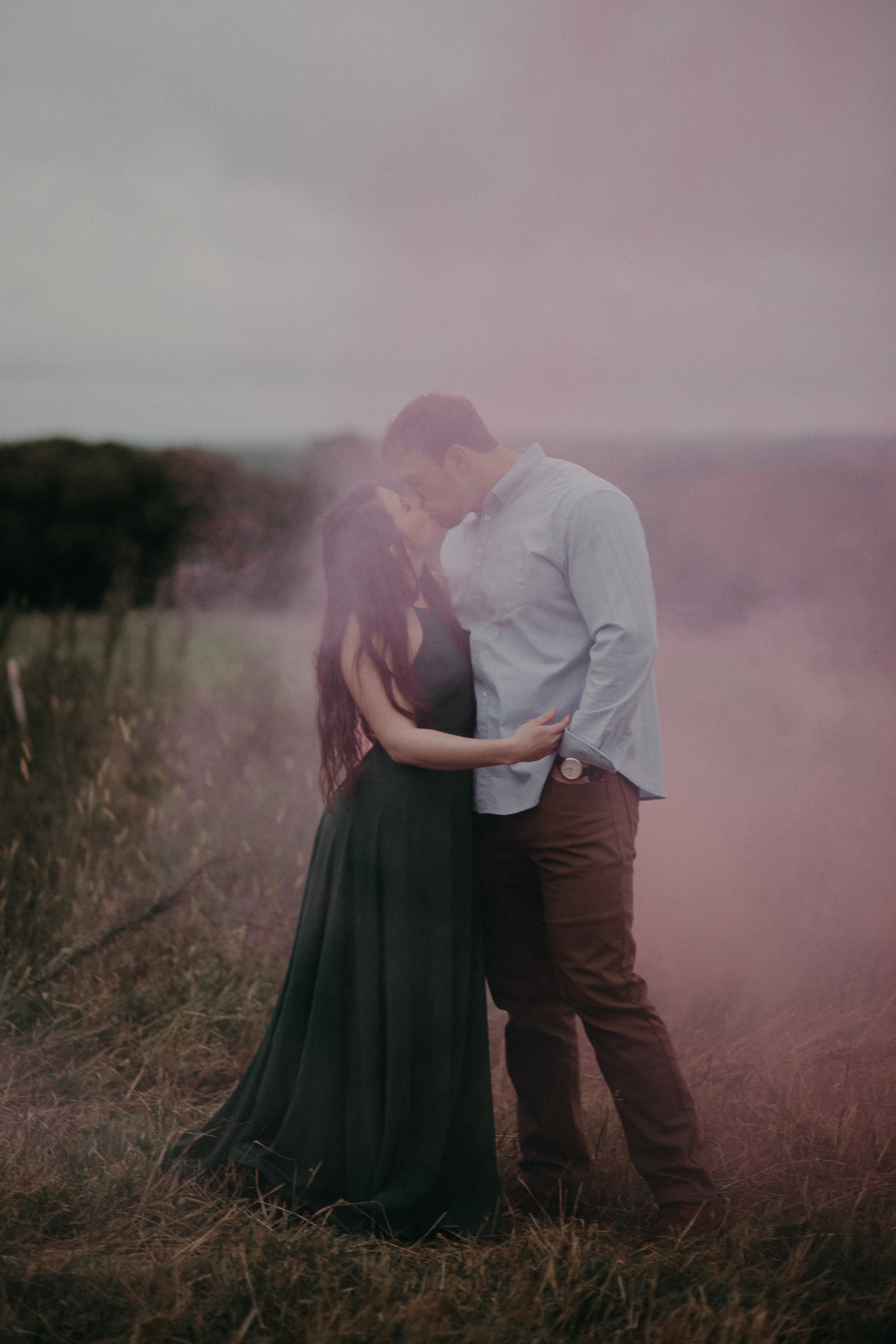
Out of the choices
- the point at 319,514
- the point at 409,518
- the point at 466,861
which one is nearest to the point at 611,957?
the point at 466,861

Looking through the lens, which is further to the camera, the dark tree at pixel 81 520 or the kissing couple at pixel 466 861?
the dark tree at pixel 81 520

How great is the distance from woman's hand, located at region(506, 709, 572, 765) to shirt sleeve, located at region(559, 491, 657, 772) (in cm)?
4

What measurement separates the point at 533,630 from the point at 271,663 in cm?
336

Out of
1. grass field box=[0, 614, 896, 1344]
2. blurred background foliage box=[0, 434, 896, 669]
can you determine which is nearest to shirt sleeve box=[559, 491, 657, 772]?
grass field box=[0, 614, 896, 1344]

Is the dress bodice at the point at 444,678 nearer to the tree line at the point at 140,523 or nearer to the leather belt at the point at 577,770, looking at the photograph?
the leather belt at the point at 577,770

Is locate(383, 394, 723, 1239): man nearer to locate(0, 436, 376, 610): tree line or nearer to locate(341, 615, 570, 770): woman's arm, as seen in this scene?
locate(341, 615, 570, 770): woman's arm

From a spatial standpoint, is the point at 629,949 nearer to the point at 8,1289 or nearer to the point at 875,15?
the point at 8,1289

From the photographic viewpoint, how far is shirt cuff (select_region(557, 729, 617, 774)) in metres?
1.97

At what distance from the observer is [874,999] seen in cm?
291

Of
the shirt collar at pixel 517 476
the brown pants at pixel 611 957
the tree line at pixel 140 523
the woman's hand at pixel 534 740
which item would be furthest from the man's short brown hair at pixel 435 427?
the tree line at pixel 140 523

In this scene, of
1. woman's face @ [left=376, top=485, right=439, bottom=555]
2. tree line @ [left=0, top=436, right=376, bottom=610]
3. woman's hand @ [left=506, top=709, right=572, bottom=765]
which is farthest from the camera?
tree line @ [left=0, top=436, right=376, bottom=610]

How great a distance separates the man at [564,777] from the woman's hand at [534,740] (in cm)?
5

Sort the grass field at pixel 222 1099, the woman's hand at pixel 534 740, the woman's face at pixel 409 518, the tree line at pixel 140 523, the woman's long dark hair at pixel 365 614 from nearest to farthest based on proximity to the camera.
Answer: the grass field at pixel 222 1099, the woman's hand at pixel 534 740, the woman's long dark hair at pixel 365 614, the woman's face at pixel 409 518, the tree line at pixel 140 523

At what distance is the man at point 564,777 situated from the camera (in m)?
1.99
